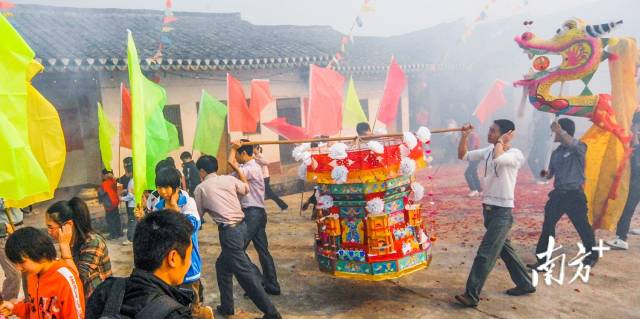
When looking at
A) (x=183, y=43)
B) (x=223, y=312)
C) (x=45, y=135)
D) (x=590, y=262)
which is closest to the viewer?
(x=45, y=135)

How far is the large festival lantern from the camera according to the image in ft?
15.4

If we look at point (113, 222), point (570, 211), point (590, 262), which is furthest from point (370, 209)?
point (113, 222)

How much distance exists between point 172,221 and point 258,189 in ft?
11.7

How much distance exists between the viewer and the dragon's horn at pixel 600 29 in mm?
6008

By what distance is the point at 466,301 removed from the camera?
479cm

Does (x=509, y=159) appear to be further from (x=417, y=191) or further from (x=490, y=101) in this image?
(x=490, y=101)

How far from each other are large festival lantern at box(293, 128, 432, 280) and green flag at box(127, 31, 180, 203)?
4.97 feet

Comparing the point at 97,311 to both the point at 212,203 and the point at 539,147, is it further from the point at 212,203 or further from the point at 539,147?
the point at 539,147

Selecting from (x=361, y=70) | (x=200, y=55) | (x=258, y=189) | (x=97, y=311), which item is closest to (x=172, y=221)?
(x=97, y=311)

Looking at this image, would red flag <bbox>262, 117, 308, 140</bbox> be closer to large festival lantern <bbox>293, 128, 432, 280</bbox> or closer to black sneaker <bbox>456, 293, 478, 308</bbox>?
large festival lantern <bbox>293, 128, 432, 280</bbox>

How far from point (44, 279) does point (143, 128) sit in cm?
147

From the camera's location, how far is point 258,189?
548 centimetres

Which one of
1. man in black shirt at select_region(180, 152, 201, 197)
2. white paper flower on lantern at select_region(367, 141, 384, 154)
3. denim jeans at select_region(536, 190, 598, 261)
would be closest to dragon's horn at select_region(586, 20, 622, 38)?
denim jeans at select_region(536, 190, 598, 261)

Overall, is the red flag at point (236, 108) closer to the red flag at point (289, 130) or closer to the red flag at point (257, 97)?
the red flag at point (257, 97)
